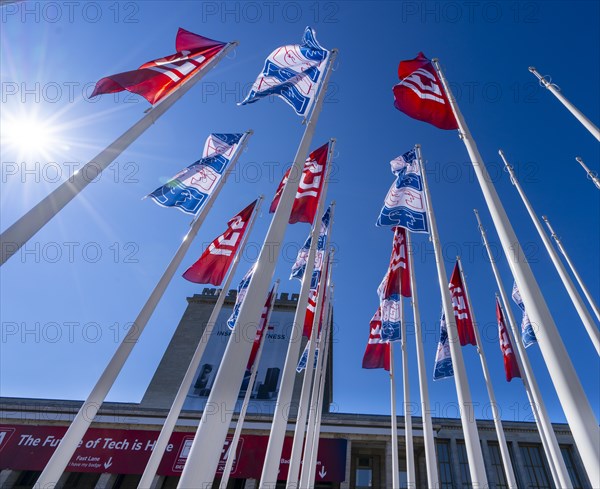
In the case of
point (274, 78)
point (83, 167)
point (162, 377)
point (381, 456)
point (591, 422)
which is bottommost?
point (591, 422)

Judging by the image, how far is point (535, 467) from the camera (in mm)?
23016

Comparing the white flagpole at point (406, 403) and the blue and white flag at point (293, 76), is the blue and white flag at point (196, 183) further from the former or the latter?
the white flagpole at point (406, 403)

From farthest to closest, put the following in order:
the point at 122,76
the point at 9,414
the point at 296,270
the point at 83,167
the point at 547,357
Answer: the point at 9,414, the point at 296,270, the point at 122,76, the point at 83,167, the point at 547,357

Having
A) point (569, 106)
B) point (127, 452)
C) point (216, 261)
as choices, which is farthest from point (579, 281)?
point (127, 452)

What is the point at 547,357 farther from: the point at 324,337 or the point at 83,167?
the point at 324,337

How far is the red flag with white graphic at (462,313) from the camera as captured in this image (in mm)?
11531

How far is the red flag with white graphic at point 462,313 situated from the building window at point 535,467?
18440 millimetres

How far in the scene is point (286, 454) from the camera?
21781mm

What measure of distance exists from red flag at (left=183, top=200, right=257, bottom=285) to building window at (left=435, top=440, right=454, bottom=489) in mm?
21257

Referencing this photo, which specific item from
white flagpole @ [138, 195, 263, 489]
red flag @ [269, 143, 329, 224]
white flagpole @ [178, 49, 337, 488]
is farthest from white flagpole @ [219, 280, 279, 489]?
white flagpole @ [178, 49, 337, 488]

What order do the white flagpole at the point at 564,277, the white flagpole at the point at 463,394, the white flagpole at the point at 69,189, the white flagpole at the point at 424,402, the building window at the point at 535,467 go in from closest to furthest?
1. the white flagpole at the point at 69,189
2. the white flagpole at the point at 463,394
3. the white flagpole at the point at 424,402
4. the white flagpole at the point at 564,277
5. the building window at the point at 535,467

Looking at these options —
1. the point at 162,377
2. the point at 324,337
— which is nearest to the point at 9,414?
the point at 162,377

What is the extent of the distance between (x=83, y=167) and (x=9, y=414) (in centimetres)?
2835

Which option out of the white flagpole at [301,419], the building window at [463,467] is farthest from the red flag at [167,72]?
the building window at [463,467]
